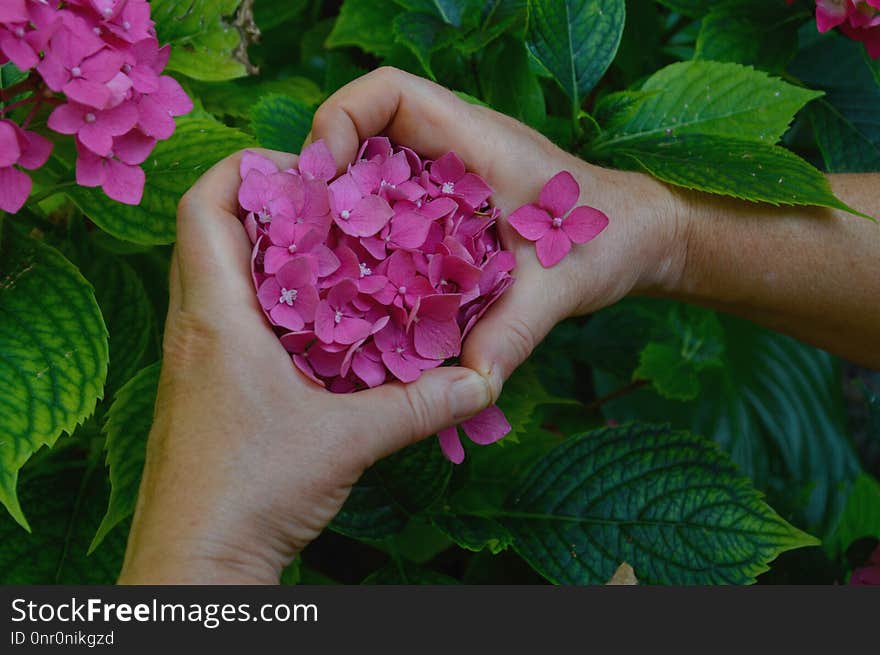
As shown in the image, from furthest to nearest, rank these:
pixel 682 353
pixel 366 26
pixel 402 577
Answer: pixel 682 353 < pixel 366 26 < pixel 402 577

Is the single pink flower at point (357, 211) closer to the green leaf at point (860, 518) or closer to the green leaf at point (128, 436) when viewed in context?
the green leaf at point (128, 436)

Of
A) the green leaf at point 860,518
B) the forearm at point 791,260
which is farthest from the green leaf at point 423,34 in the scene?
the green leaf at point 860,518

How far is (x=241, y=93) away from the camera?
3.83 feet

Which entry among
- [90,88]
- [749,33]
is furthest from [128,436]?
[749,33]

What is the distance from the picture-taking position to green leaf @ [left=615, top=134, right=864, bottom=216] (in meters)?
0.89

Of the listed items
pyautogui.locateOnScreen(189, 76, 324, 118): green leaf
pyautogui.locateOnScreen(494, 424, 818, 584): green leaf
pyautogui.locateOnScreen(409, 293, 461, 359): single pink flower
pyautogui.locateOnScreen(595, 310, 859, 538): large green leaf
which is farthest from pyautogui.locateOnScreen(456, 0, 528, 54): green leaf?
pyautogui.locateOnScreen(595, 310, 859, 538): large green leaf

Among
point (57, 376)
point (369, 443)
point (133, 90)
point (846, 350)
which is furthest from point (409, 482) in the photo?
point (846, 350)

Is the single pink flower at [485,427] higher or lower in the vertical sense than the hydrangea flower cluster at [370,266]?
lower

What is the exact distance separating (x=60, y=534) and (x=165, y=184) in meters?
0.39

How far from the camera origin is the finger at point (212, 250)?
75 cm

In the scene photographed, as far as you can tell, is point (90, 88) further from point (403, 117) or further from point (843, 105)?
point (843, 105)

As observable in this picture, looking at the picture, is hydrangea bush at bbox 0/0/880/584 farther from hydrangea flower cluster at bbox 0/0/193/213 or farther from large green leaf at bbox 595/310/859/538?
large green leaf at bbox 595/310/859/538

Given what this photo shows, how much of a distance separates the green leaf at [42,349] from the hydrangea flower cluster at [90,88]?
0.43 ft

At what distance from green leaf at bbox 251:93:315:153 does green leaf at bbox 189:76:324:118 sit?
0.13 metres
